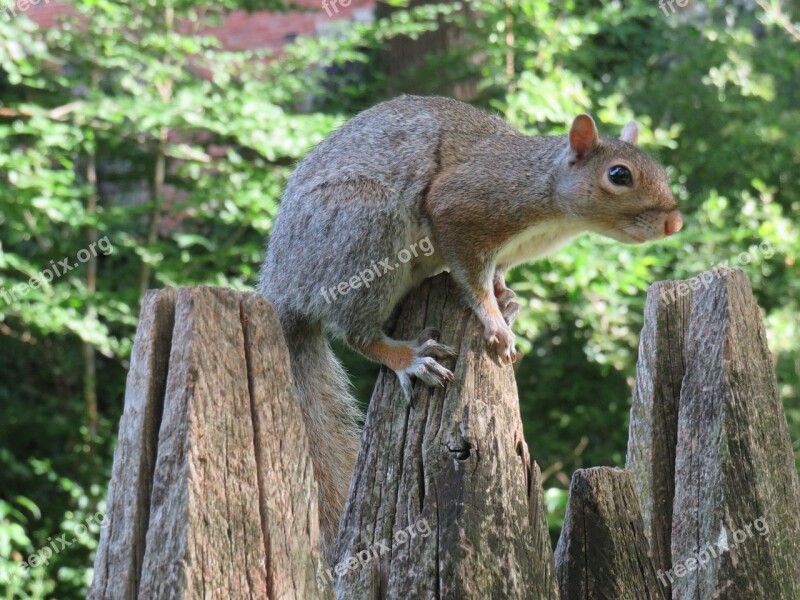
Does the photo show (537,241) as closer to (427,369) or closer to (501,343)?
(501,343)

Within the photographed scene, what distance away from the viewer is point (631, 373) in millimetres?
4793

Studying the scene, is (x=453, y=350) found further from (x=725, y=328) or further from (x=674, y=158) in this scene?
(x=674, y=158)

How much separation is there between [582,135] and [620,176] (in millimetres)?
125

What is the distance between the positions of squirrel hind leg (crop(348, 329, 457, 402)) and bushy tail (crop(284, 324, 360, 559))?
0.45 ft

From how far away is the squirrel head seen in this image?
2043 mm

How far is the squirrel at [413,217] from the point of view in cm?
193

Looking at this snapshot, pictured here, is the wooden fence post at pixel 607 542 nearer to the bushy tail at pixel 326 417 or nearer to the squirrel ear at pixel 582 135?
the bushy tail at pixel 326 417

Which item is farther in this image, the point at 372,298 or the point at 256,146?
the point at 256,146

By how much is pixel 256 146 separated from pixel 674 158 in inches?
93.8

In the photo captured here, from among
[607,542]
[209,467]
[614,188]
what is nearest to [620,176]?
[614,188]

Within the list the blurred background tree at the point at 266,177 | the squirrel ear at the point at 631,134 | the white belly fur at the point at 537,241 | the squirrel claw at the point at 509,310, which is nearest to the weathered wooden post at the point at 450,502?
the squirrel claw at the point at 509,310

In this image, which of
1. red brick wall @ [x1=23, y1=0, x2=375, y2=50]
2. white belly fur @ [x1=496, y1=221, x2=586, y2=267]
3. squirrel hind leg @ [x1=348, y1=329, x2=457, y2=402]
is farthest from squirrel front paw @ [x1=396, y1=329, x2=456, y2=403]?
red brick wall @ [x1=23, y1=0, x2=375, y2=50]

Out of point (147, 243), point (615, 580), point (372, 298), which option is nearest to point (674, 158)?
point (147, 243)

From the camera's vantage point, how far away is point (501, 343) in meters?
1.60
